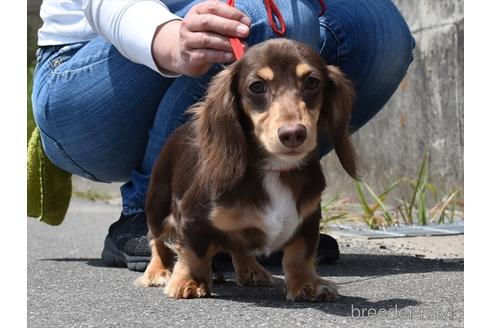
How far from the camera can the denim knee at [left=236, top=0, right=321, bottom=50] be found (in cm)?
267

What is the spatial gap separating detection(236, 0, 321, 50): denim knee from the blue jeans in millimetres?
32

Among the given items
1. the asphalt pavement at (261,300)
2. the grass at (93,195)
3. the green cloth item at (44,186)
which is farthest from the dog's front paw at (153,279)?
the grass at (93,195)

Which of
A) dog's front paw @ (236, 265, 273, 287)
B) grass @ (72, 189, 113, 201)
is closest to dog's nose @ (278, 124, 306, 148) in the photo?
dog's front paw @ (236, 265, 273, 287)

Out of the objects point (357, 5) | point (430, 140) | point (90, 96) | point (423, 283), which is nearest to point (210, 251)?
point (423, 283)

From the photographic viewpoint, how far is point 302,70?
7.12 feet

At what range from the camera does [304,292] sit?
231 centimetres

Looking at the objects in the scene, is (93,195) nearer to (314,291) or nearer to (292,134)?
(314,291)

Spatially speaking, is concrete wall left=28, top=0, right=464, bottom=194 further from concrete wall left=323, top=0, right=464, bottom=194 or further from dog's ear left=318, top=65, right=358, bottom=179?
dog's ear left=318, top=65, right=358, bottom=179

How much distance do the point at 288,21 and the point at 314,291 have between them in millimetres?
858

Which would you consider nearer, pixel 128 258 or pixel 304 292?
pixel 304 292

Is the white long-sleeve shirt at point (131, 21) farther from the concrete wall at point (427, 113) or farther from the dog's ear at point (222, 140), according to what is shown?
the concrete wall at point (427, 113)

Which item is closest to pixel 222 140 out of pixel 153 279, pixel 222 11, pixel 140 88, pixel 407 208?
pixel 222 11

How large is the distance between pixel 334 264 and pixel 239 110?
0.93m

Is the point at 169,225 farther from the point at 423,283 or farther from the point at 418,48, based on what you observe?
the point at 418,48
